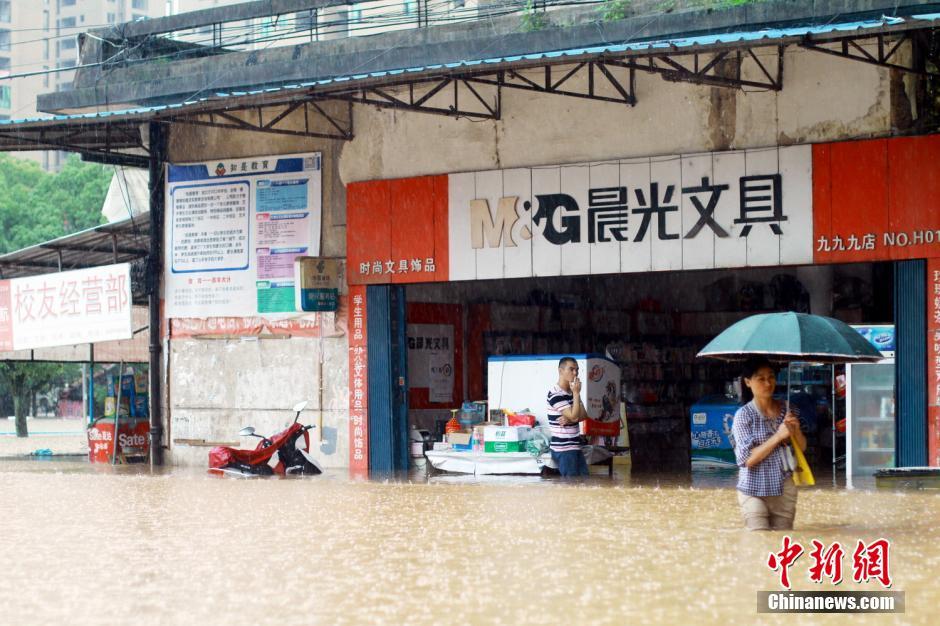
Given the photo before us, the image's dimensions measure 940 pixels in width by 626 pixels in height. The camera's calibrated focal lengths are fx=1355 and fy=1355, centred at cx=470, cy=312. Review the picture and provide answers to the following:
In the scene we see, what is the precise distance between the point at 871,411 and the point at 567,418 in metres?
3.39

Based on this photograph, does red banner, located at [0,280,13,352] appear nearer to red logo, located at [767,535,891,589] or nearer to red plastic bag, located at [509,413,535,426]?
red plastic bag, located at [509,413,535,426]

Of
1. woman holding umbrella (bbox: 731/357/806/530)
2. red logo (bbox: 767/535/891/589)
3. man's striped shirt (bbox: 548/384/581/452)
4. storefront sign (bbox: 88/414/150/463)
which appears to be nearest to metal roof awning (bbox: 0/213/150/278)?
storefront sign (bbox: 88/414/150/463)

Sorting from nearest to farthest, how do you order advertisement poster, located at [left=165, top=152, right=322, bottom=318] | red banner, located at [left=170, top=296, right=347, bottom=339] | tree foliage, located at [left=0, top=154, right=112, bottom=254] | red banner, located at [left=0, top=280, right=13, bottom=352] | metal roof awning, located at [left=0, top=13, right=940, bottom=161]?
metal roof awning, located at [left=0, top=13, right=940, bottom=161], red banner, located at [left=170, top=296, right=347, bottom=339], advertisement poster, located at [left=165, top=152, right=322, bottom=318], red banner, located at [left=0, top=280, right=13, bottom=352], tree foliage, located at [left=0, top=154, right=112, bottom=254]

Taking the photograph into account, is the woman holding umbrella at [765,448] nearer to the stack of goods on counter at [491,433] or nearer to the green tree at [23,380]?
the stack of goods on counter at [491,433]

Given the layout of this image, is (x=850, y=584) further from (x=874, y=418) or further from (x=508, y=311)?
(x=508, y=311)

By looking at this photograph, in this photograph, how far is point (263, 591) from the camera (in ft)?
24.5

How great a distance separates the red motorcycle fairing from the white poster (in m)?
2.18

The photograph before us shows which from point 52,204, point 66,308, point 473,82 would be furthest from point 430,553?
point 52,204

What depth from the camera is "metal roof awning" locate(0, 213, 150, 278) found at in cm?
2016

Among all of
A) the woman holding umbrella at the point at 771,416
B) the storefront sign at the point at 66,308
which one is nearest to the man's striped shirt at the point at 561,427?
the woman holding umbrella at the point at 771,416

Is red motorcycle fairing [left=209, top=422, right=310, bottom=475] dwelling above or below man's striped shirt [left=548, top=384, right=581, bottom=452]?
below

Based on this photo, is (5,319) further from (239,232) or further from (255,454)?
(255,454)

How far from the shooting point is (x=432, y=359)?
18.8 metres

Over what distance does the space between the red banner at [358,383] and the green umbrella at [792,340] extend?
28.7ft
